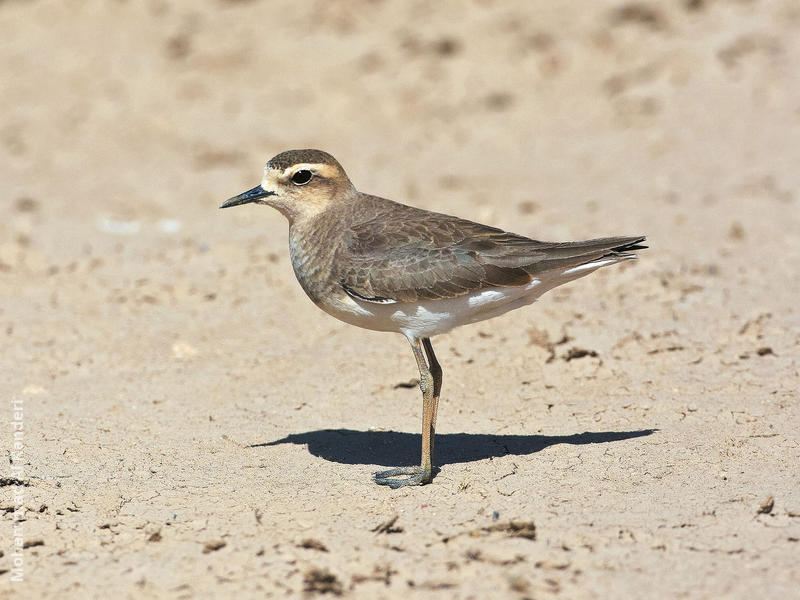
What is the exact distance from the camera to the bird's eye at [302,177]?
6828 mm

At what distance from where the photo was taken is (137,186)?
13.7m

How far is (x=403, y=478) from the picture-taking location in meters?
6.38

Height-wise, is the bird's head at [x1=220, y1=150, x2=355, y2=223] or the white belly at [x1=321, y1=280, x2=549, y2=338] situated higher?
the bird's head at [x1=220, y1=150, x2=355, y2=223]

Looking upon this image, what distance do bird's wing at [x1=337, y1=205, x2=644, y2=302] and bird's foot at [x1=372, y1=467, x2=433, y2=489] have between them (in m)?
1.08

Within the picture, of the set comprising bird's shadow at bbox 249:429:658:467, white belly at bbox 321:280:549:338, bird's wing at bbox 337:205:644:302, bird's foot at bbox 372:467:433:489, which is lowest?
bird's foot at bbox 372:467:433:489

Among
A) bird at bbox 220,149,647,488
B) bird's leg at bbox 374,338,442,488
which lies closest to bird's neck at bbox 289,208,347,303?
bird at bbox 220,149,647,488

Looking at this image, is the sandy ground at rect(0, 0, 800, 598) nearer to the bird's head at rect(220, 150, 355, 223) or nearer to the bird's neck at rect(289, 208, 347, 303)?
the bird's neck at rect(289, 208, 347, 303)

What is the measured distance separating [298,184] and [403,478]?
2.05m

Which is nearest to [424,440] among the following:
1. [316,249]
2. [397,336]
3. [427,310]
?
[427,310]

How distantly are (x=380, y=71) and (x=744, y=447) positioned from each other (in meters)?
10.5

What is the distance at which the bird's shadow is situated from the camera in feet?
22.5

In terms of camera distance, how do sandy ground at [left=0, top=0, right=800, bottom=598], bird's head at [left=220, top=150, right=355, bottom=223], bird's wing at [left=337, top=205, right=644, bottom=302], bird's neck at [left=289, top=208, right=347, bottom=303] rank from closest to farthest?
sandy ground at [left=0, top=0, right=800, bottom=598] < bird's wing at [left=337, top=205, right=644, bottom=302] < bird's neck at [left=289, top=208, right=347, bottom=303] < bird's head at [left=220, top=150, right=355, bottom=223]

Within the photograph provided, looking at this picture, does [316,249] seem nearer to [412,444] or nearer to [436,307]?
[436,307]

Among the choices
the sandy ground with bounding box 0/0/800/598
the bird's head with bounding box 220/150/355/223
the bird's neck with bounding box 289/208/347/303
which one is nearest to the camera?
the sandy ground with bounding box 0/0/800/598
